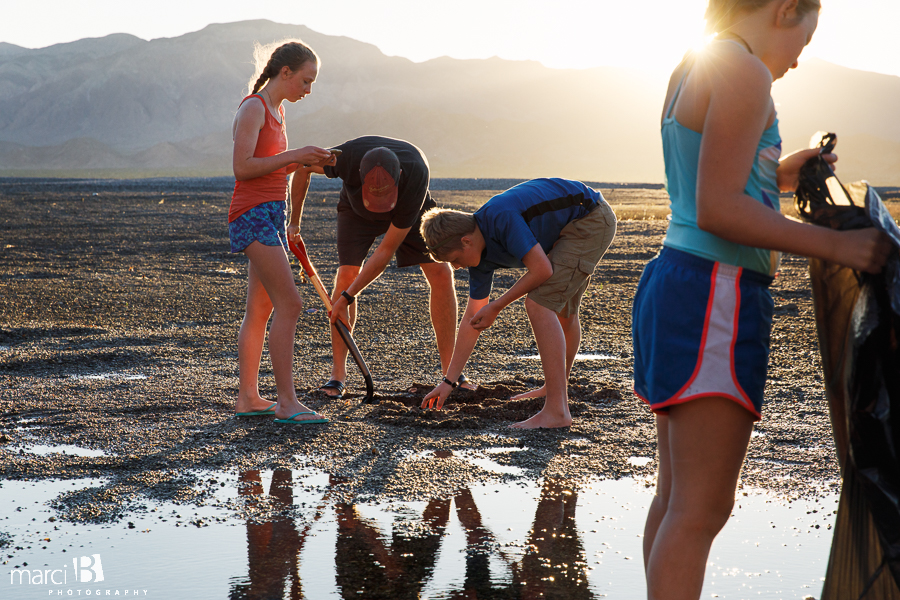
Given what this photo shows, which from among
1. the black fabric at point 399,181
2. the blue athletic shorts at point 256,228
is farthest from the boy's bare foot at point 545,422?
the blue athletic shorts at point 256,228

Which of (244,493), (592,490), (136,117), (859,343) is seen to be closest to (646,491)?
(592,490)

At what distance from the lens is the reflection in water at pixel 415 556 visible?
2.71 m

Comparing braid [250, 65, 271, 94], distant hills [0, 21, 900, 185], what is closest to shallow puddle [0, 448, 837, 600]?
braid [250, 65, 271, 94]

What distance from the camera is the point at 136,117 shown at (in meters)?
163

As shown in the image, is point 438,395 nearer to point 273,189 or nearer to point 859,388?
point 273,189

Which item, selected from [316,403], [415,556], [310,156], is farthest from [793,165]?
[316,403]

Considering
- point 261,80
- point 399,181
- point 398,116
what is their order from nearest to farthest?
1. point 261,80
2. point 399,181
3. point 398,116

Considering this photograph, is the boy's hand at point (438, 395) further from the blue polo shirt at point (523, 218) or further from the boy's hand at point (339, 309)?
the boy's hand at point (339, 309)

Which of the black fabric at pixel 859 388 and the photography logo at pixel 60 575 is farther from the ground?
the black fabric at pixel 859 388

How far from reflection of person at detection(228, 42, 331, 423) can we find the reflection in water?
1134 mm

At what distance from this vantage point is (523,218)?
434cm

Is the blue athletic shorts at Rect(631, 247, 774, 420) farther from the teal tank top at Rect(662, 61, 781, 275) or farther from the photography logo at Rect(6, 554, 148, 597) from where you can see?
the photography logo at Rect(6, 554, 148, 597)

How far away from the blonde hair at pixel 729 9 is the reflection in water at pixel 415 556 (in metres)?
1.76

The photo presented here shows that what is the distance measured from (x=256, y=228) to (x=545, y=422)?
73.5 inches
